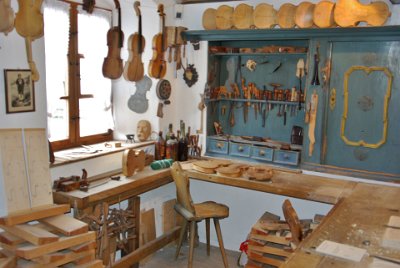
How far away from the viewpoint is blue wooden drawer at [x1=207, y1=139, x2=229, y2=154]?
15.7 ft

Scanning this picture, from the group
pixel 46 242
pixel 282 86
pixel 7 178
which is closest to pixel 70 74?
pixel 7 178

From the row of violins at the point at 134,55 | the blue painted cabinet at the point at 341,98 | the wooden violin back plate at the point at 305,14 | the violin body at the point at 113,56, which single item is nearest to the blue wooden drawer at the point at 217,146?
the blue painted cabinet at the point at 341,98

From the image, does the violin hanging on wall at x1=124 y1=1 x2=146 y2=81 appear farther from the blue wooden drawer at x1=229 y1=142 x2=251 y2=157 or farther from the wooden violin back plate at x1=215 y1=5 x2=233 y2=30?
the blue wooden drawer at x1=229 y1=142 x2=251 y2=157

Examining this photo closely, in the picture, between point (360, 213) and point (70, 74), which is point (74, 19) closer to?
point (70, 74)

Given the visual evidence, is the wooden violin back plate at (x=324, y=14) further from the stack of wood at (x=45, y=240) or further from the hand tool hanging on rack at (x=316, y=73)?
the stack of wood at (x=45, y=240)

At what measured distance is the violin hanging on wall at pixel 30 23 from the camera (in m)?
3.11

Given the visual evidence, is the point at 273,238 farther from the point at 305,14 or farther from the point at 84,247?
the point at 305,14

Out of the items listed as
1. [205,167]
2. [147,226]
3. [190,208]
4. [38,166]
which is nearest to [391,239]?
[190,208]

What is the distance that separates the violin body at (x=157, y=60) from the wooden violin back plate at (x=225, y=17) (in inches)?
25.4

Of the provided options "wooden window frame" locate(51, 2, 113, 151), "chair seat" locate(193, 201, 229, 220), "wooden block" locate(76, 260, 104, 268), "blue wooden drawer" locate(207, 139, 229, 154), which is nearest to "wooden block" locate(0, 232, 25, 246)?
"wooden block" locate(76, 260, 104, 268)

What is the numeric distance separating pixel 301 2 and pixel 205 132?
5.72ft

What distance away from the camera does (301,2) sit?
4094 millimetres

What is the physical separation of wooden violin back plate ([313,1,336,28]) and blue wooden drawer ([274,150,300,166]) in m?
1.29

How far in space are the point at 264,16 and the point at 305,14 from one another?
43 cm
